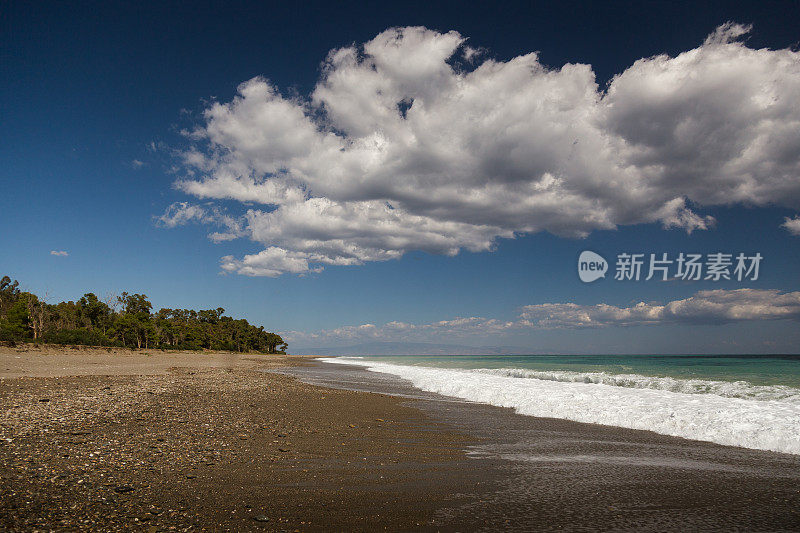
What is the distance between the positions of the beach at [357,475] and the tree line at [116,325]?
60.7m

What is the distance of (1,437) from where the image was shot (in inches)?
315

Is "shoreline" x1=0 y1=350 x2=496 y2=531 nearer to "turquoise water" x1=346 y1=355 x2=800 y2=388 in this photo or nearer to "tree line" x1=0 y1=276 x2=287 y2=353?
"turquoise water" x1=346 y1=355 x2=800 y2=388

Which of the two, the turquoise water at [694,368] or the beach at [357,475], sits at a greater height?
the beach at [357,475]

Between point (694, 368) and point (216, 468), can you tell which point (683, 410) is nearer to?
point (216, 468)

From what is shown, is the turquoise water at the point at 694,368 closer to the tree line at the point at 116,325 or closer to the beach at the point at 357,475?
the beach at the point at 357,475

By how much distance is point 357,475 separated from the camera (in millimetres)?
6824

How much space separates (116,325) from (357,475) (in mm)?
102604

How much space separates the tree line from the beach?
60651 mm

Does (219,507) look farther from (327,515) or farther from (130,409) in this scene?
(130,409)

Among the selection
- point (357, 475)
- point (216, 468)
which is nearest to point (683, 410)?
point (357, 475)

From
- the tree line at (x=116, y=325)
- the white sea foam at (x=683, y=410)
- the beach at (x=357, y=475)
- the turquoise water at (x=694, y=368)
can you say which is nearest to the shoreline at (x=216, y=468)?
the beach at (x=357, y=475)

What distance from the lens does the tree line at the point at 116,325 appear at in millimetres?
69062

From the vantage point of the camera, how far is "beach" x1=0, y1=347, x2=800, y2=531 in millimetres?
5047

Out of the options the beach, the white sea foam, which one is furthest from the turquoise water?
the beach
